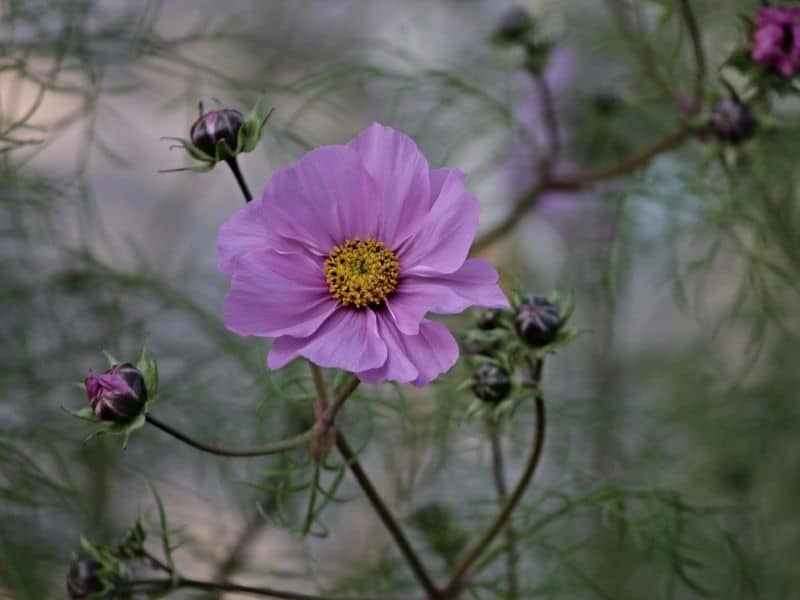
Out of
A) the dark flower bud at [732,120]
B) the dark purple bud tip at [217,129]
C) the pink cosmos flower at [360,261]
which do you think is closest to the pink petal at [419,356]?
the pink cosmos flower at [360,261]

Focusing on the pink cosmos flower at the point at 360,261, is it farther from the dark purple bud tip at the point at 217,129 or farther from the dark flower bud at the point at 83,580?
the dark flower bud at the point at 83,580

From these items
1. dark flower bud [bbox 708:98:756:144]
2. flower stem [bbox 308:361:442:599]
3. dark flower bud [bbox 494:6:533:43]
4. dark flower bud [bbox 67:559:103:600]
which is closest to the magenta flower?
dark flower bud [bbox 708:98:756:144]

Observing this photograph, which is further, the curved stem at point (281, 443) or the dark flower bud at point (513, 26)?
the dark flower bud at point (513, 26)

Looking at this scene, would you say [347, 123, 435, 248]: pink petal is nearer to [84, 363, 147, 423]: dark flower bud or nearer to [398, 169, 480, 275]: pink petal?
[398, 169, 480, 275]: pink petal

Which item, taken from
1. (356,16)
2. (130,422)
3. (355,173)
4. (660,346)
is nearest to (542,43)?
(355,173)

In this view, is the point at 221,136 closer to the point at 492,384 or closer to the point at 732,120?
the point at 492,384

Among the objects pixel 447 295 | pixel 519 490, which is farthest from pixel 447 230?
pixel 519 490
